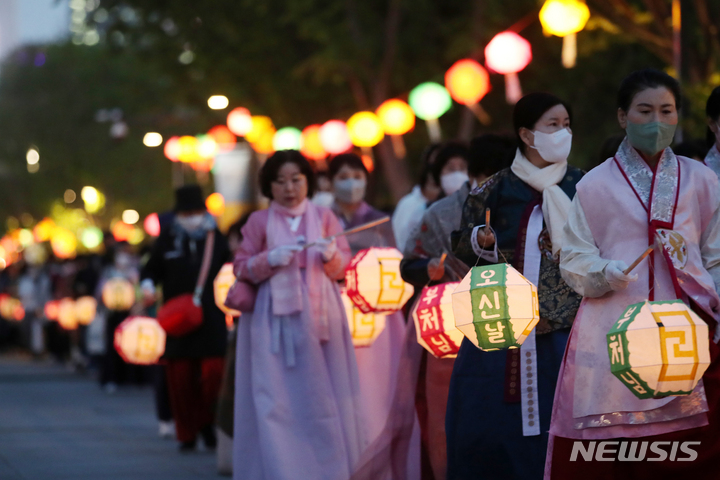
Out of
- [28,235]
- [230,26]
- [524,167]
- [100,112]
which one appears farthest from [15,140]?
[524,167]

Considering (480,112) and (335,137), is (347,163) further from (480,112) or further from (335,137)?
(480,112)

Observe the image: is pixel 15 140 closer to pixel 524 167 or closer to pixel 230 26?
pixel 230 26

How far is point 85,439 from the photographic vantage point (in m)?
10.2

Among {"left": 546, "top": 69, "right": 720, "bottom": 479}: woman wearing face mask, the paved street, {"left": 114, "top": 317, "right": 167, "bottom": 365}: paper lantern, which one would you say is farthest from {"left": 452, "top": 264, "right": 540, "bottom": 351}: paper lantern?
{"left": 114, "top": 317, "right": 167, "bottom": 365}: paper lantern

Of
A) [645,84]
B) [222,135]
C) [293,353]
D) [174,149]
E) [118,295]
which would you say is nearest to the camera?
[645,84]

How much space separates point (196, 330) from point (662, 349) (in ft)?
20.0

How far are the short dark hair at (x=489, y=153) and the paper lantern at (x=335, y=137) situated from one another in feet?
36.8

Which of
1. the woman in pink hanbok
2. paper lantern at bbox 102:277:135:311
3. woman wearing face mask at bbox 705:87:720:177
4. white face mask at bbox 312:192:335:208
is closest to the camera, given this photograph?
woman wearing face mask at bbox 705:87:720:177

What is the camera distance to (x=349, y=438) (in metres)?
6.89

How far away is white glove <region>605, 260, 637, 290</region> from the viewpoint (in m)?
3.90

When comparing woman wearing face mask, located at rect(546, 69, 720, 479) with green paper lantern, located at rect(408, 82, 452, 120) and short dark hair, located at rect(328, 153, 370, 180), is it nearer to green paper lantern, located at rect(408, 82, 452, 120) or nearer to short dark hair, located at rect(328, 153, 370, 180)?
short dark hair, located at rect(328, 153, 370, 180)

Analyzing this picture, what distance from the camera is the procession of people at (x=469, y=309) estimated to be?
4.05 m

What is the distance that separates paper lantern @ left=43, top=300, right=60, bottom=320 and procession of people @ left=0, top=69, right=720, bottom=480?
11886 mm

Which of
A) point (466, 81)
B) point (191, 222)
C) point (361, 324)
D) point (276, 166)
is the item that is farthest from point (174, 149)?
point (361, 324)
